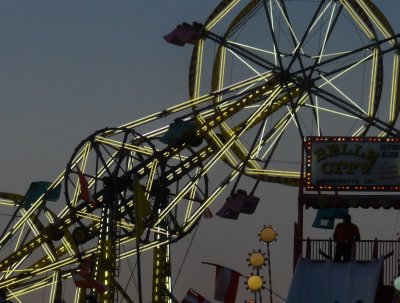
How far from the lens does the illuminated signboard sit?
4900 cm

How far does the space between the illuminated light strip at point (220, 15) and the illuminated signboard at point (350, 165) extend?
12.7m

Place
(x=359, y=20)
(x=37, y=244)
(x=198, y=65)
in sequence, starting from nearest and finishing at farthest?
1. (x=359, y=20)
2. (x=198, y=65)
3. (x=37, y=244)

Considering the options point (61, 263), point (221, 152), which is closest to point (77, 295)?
point (61, 263)

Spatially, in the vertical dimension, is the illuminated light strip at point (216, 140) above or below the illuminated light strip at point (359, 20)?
below

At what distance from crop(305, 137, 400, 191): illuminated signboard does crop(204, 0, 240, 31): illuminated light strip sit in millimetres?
12659

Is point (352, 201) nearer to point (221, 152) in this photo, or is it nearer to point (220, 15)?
point (221, 152)

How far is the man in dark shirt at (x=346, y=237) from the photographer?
153ft

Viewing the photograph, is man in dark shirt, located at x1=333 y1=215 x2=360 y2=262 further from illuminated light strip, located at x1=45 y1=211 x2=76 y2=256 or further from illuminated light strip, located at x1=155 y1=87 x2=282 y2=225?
illuminated light strip, located at x1=45 y1=211 x2=76 y2=256

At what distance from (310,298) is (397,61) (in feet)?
52.4

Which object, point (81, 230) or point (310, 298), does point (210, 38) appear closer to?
point (81, 230)

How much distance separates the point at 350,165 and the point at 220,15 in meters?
13.7

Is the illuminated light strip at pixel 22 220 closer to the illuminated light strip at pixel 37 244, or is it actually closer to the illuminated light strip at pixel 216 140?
the illuminated light strip at pixel 37 244

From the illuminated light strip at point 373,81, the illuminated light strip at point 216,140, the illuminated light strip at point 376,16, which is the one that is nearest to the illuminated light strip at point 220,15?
the illuminated light strip at point 216,140

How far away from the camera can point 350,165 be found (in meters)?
49.1
